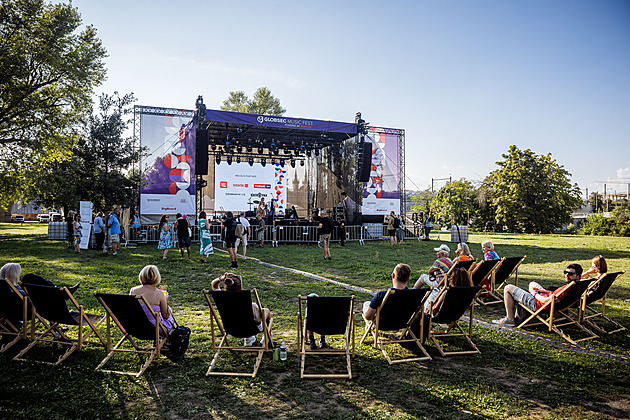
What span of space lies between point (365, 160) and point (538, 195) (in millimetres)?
18993

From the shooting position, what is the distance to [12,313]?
4.09 meters

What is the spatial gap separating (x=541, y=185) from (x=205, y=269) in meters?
29.5

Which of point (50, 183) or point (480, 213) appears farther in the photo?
point (480, 213)

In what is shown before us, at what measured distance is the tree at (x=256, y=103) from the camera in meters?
35.0

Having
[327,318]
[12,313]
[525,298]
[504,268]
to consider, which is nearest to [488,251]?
[504,268]

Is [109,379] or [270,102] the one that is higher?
[270,102]

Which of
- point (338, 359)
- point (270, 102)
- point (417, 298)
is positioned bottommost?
point (338, 359)

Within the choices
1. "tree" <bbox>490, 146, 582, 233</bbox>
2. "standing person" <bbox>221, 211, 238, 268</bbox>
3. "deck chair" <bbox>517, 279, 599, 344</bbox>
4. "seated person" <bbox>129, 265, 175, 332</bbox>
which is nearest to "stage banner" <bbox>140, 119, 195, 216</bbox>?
"standing person" <bbox>221, 211, 238, 268</bbox>

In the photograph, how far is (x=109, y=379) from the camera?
341cm

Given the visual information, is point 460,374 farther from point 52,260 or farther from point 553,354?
point 52,260

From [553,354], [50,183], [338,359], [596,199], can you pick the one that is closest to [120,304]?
[338,359]

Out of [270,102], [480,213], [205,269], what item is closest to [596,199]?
[480,213]

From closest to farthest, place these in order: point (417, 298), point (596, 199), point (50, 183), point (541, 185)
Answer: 1. point (417, 298)
2. point (50, 183)
3. point (541, 185)
4. point (596, 199)

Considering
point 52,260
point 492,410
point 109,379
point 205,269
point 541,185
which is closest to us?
point 492,410
